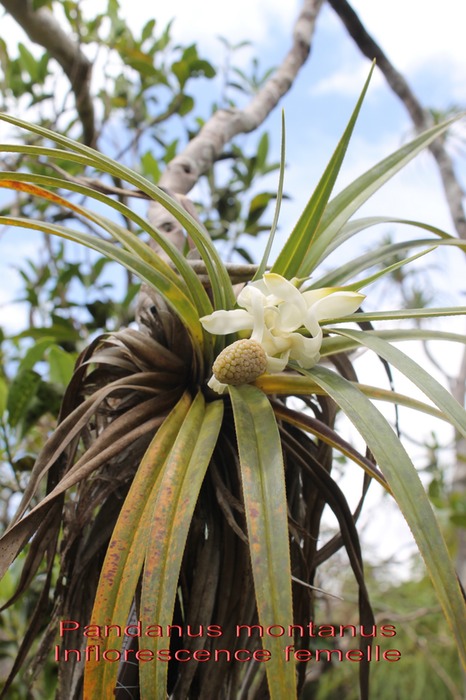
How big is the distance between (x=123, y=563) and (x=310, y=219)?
43cm

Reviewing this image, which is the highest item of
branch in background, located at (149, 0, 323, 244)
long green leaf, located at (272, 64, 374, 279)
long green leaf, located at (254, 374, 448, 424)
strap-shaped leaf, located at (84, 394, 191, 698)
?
branch in background, located at (149, 0, 323, 244)

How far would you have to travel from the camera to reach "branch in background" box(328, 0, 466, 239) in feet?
5.81

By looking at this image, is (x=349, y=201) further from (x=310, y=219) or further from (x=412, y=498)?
(x=412, y=498)

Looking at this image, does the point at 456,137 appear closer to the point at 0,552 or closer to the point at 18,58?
the point at 18,58

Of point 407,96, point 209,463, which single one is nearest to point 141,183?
point 209,463

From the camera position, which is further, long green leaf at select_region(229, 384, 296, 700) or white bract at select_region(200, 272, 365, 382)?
white bract at select_region(200, 272, 365, 382)

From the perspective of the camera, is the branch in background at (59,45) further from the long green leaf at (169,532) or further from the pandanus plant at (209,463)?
the long green leaf at (169,532)

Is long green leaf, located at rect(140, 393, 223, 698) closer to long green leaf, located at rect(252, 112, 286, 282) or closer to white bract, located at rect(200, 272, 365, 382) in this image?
white bract, located at rect(200, 272, 365, 382)

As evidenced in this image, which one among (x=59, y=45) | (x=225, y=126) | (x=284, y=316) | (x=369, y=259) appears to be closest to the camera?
(x=284, y=316)

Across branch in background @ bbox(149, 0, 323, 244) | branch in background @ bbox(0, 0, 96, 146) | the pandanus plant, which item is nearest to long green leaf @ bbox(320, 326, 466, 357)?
the pandanus plant

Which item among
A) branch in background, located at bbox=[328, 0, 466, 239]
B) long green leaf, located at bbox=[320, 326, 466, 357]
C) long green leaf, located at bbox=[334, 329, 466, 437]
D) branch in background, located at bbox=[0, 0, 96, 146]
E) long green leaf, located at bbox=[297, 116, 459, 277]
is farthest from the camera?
branch in background, located at bbox=[328, 0, 466, 239]

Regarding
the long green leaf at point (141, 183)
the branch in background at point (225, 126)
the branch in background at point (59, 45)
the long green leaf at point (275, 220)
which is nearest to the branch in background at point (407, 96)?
the branch in background at point (225, 126)

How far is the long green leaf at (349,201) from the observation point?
0.75m

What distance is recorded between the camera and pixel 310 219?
0.70 m
